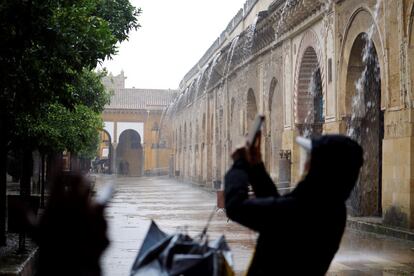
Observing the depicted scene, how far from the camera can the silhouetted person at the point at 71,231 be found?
235 cm

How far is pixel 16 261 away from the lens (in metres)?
7.04

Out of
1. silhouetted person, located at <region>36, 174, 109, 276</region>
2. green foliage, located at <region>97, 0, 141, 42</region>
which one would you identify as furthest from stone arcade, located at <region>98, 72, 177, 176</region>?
silhouetted person, located at <region>36, 174, 109, 276</region>

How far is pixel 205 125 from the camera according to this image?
1433 inches

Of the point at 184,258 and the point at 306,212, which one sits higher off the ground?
the point at 306,212

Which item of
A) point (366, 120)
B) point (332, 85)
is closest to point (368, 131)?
point (366, 120)

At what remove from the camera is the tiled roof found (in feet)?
212

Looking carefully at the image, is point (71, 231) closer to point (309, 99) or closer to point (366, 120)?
point (366, 120)

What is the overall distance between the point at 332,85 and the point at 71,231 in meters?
13.5

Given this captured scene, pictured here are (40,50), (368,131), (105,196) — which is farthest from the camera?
(368,131)

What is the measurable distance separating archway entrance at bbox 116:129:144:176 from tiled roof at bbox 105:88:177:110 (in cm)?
291

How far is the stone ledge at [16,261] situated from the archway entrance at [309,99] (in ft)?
36.7

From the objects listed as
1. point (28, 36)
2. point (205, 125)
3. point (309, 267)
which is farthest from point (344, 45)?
point (205, 125)

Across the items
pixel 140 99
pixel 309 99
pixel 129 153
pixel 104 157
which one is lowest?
pixel 104 157

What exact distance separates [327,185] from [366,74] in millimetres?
12396
